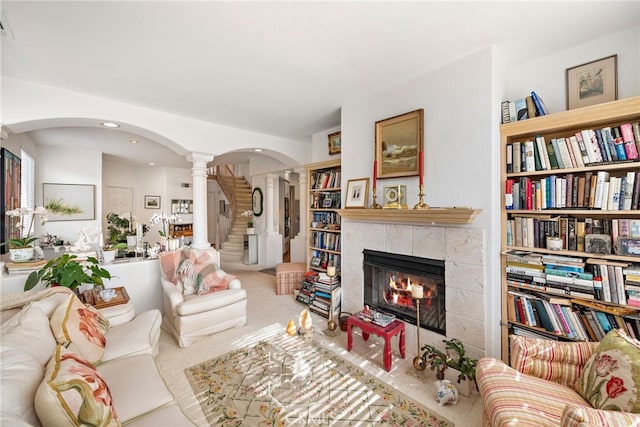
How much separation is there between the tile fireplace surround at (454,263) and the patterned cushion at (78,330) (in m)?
2.37

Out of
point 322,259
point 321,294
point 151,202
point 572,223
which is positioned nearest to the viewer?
point 572,223

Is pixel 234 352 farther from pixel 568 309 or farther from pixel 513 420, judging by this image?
pixel 568 309

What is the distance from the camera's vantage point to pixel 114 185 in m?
6.46

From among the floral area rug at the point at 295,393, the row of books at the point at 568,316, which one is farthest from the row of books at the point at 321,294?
the row of books at the point at 568,316

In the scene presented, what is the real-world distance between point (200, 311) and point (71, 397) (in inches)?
69.5

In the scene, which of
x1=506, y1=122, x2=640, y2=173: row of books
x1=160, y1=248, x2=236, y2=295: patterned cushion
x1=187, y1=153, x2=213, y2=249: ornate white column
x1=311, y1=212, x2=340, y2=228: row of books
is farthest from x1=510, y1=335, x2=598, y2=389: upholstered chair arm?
x1=187, y1=153, x2=213, y2=249: ornate white column

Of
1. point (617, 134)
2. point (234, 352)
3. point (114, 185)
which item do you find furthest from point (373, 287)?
point (114, 185)

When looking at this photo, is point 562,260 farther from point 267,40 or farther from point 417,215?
point 267,40

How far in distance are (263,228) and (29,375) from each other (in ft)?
17.4

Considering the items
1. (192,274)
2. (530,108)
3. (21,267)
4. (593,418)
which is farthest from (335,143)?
(21,267)

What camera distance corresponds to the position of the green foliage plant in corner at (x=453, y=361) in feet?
6.29

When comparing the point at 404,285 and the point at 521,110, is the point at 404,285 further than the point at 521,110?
Yes

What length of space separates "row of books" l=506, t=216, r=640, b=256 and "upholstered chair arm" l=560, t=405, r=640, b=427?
48.8 inches

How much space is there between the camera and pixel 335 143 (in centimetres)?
381
